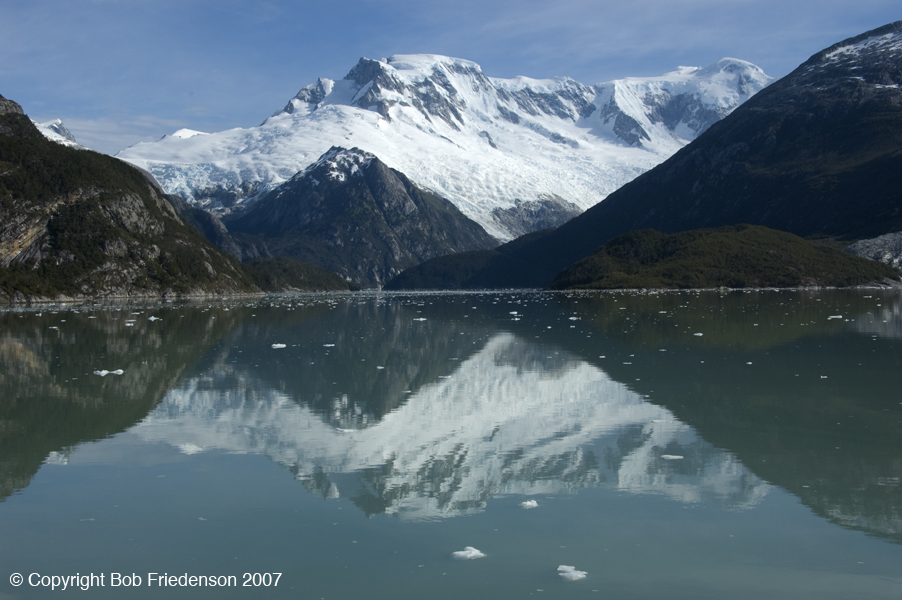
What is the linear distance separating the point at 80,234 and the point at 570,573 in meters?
136

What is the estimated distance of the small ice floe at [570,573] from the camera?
26.2 feet

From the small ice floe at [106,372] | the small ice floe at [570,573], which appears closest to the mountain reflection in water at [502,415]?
the small ice floe at [106,372]

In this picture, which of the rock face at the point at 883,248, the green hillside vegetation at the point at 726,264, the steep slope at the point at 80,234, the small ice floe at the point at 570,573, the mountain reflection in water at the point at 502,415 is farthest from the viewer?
the rock face at the point at 883,248

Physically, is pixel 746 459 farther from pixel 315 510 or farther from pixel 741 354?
pixel 741 354

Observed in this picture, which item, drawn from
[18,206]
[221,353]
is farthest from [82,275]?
[221,353]

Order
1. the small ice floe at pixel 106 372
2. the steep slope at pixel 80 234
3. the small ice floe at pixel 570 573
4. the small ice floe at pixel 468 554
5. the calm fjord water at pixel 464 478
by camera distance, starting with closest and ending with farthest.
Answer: the small ice floe at pixel 570 573 < the calm fjord water at pixel 464 478 < the small ice floe at pixel 468 554 < the small ice floe at pixel 106 372 < the steep slope at pixel 80 234

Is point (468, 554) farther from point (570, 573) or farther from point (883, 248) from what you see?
point (883, 248)

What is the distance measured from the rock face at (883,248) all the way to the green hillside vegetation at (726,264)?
25.4 ft

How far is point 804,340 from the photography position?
30.2 m

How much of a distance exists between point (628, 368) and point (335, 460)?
13135 millimetres

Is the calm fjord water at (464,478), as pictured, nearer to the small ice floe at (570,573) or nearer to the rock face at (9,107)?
the small ice floe at (570,573)

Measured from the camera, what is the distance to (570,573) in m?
8.05

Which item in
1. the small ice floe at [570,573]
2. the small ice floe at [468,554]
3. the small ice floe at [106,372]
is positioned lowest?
the small ice floe at [106,372]

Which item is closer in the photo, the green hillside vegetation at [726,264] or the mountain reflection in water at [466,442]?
the mountain reflection in water at [466,442]
